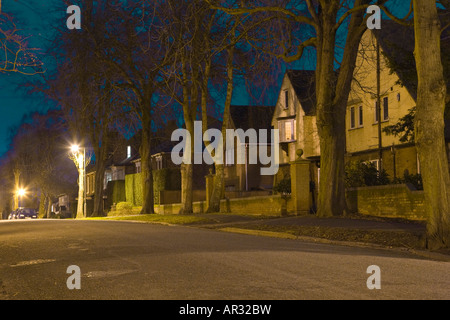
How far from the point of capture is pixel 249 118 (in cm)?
5738

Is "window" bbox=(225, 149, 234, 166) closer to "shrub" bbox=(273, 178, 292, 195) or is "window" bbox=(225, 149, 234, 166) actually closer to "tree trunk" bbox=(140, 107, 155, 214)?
"tree trunk" bbox=(140, 107, 155, 214)

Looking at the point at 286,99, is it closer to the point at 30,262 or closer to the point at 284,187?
the point at 284,187

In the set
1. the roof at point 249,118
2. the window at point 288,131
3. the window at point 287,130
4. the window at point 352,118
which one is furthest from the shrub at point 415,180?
the roof at point 249,118

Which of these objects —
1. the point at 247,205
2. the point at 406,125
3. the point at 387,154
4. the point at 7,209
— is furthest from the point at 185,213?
the point at 7,209

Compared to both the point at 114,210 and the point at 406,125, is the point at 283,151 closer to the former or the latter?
the point at 114,210

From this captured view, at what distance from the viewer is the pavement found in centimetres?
1457

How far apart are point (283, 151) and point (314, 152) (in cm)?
442

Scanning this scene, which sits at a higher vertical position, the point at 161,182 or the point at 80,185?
the point at 161,182

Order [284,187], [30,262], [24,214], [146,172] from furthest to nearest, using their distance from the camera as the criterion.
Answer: [24,214] → [146,172] → [284,187] → [30,262]

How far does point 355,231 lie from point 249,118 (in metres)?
39.9

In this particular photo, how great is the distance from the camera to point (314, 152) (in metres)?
45.8

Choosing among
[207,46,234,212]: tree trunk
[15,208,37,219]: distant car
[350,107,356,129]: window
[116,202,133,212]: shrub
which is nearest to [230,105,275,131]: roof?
[116,202,133,212]: shrub

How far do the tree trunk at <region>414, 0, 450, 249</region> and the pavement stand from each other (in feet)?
2.18

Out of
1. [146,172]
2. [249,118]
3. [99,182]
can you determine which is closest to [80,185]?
[99,182]
